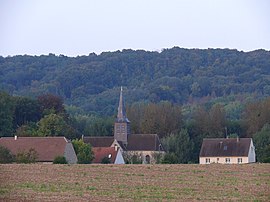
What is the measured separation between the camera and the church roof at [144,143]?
77.9 meters

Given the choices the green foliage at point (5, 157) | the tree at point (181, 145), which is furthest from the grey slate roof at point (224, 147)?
the green foliage at point (5, 157)

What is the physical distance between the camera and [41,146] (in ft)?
189

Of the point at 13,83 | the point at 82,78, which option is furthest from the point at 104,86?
the point at 13,83

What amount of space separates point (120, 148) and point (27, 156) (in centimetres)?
2457

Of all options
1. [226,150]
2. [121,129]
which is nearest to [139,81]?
[121,129]

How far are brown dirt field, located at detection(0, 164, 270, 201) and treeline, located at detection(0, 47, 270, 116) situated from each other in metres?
103

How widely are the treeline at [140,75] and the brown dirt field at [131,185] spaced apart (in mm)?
102575

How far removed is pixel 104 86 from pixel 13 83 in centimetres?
1667

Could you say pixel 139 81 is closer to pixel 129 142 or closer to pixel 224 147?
pixel 129 142

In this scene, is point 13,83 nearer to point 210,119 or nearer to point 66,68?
point 66,68

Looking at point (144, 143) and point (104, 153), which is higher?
point (144, 143)

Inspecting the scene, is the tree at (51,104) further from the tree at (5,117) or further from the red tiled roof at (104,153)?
the red tiled roof at (104,153)

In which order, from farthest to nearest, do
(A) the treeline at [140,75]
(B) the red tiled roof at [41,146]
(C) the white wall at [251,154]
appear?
(A) the treeline at [140,75], (C) the white wall at [251,154], (B) the red tiled roof at [41,146]

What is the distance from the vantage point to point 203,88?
160000 millimetres
